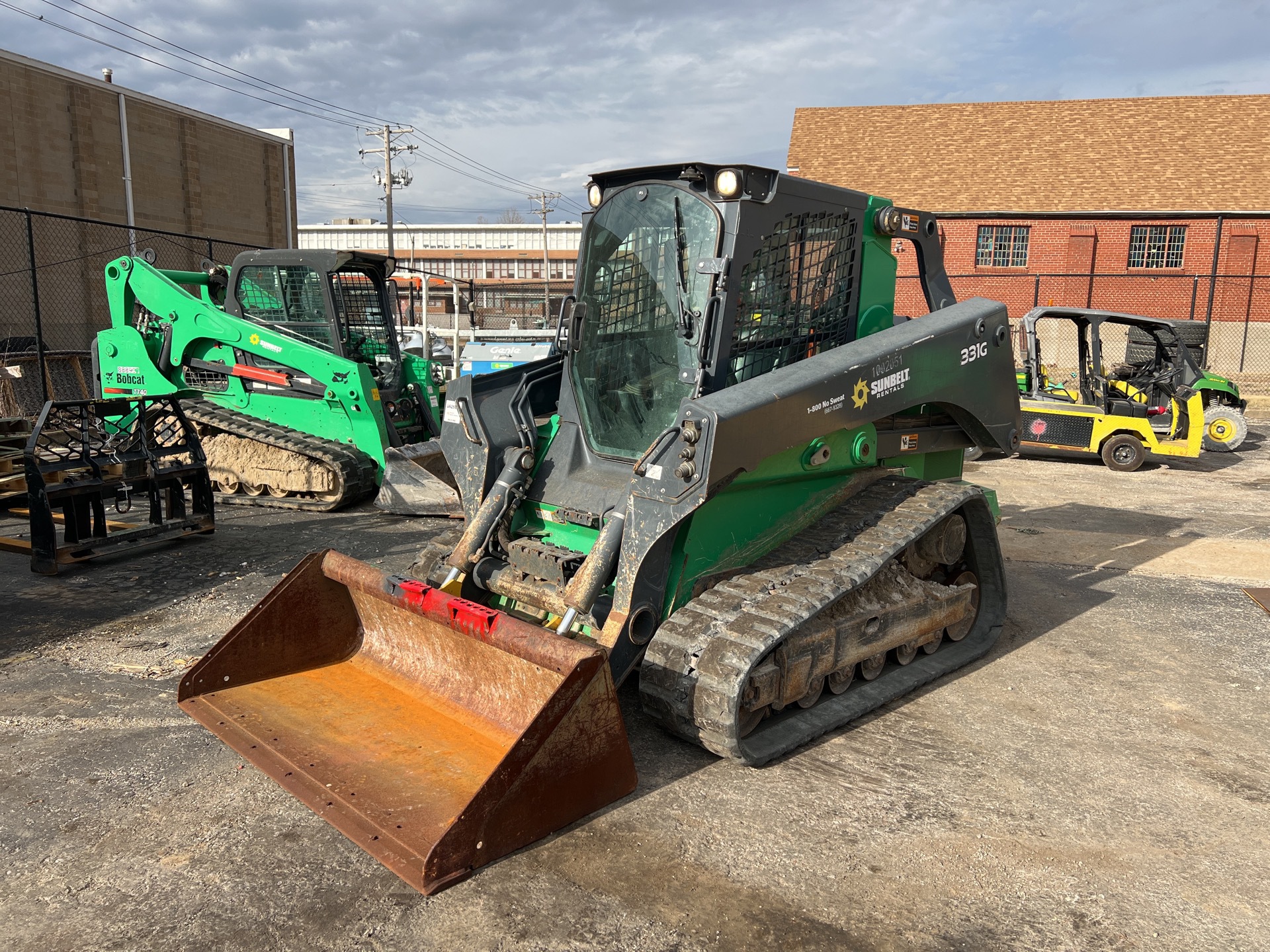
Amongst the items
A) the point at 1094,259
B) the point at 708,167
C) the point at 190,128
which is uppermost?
the point at 190,128

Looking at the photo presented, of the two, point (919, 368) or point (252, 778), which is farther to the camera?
point (919, 368)

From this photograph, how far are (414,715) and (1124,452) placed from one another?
11.5 m

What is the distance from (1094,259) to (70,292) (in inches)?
1154

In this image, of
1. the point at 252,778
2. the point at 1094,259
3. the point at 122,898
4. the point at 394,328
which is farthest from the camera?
the point at 1094,259

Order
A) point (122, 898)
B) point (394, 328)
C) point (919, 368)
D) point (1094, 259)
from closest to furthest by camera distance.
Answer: point (122, 898) < point (919, 368) < point (394, 328) < point (1094, 259)

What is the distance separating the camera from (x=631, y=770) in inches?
137

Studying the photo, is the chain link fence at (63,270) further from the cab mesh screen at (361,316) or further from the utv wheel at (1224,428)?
the utv wheel at (1224,428)

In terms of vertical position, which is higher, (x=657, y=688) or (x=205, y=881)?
(x=657, y=688)

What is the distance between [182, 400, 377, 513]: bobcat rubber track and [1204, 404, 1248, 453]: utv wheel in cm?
1205

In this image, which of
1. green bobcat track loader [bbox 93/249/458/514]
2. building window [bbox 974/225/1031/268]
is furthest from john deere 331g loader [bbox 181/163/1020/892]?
building window [bbox 974/225/1031/268]

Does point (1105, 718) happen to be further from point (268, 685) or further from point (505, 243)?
point (505, 243)

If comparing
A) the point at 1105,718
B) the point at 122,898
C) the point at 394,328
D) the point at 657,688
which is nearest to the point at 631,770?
the point at 657,688

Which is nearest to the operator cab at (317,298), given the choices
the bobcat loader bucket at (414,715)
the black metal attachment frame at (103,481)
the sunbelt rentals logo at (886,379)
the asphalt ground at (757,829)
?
the black metal attachment frame at (103,481)

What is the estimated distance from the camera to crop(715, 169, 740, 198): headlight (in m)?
4.19
